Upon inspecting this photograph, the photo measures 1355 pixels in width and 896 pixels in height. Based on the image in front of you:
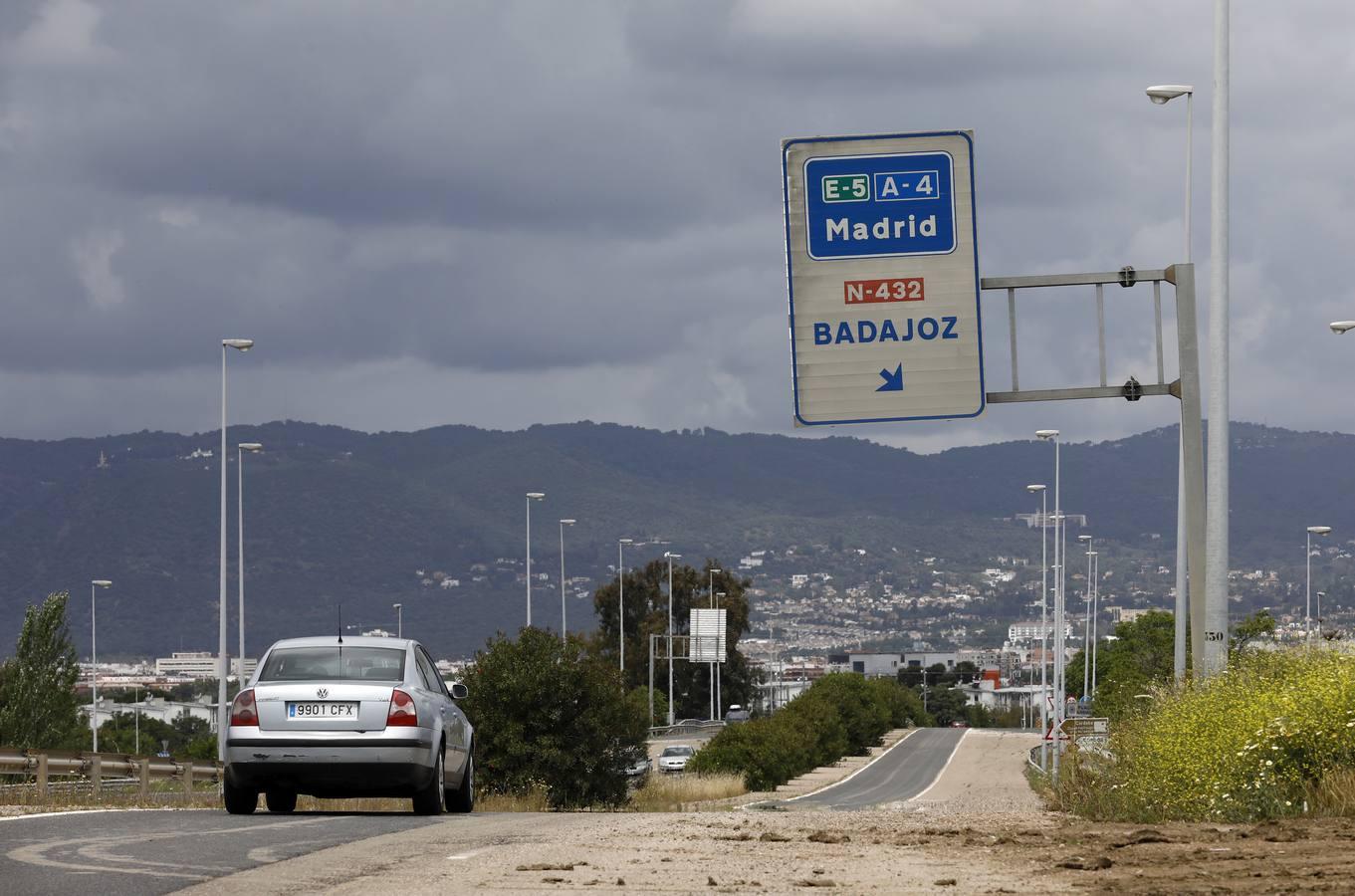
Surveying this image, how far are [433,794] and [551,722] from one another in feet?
73.9

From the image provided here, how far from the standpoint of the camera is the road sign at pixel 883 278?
22.9m

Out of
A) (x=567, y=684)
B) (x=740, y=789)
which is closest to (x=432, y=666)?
(x=567, y=684)

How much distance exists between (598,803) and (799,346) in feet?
67.6

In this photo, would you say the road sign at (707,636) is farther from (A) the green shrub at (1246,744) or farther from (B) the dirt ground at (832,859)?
(B) the dirt ground at (832,859)

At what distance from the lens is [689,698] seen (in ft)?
498

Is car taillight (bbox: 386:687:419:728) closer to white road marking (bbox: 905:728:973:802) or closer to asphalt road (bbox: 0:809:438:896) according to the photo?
asphalt road (bbox: 0:809:438:896)

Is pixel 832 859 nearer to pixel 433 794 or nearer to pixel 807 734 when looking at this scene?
pixel 433 794

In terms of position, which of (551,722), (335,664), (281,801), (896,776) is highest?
(335,664)

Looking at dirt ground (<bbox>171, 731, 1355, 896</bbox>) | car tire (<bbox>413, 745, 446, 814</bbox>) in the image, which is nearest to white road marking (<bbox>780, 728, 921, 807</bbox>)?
car tire (<bbox>413, 745, 446, 814</bbox>)

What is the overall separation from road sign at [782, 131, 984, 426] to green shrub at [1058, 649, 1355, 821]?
568 centimetres

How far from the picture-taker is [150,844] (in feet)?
46.1

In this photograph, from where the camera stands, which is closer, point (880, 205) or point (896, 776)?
point (880, 205)

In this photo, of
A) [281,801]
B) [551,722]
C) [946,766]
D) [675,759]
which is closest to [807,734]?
[946,766]

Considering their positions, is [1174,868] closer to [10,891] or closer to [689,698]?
[10,891]
